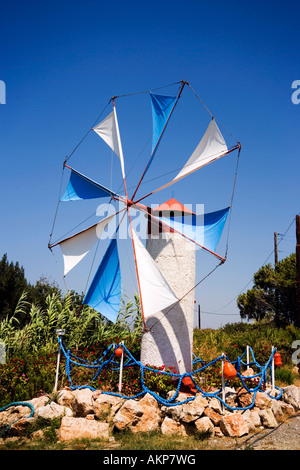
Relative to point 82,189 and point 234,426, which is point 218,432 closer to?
point 234,426

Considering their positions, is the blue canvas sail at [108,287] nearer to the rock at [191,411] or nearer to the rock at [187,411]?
the rock at [187,411]

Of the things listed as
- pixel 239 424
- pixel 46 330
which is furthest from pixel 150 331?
pixel 46 330

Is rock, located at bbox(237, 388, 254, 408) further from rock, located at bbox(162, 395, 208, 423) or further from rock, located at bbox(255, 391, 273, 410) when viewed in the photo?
rock, located at bbox(162, 395, 208, 423)

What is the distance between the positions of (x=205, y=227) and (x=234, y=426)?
4.45m

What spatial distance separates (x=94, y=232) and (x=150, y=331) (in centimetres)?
276

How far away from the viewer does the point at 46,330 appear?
11039mm

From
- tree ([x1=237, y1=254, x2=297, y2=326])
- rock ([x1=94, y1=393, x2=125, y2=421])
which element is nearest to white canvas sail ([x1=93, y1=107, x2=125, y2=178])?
rock ([x1=94, y1=393, x2=125, y2=421])

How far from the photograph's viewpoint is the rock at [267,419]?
7139mm

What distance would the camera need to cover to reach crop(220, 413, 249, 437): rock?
21.1 feet

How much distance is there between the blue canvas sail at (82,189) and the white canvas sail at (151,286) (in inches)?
71.0

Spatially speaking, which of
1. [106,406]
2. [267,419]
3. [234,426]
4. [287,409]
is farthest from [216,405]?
[106,406]

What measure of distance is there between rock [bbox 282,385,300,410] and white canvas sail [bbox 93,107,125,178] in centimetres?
686

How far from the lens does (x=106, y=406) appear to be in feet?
23.5
